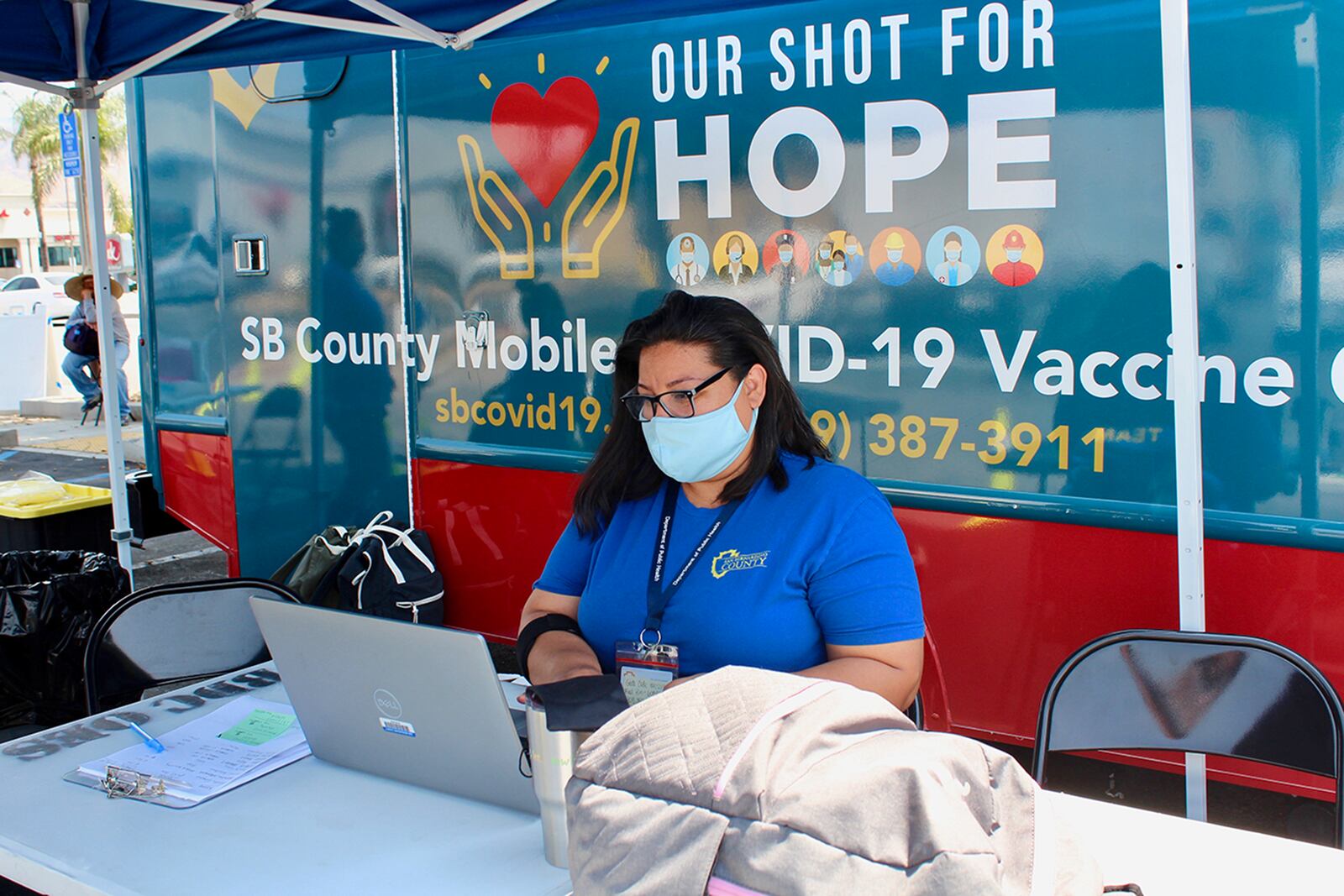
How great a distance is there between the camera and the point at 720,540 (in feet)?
6.73

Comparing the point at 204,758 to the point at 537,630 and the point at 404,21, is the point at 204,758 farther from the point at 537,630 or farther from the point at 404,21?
the point at 404,21

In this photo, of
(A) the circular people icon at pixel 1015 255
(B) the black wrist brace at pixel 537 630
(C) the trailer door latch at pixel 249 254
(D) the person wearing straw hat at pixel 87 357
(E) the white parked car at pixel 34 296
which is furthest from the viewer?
(E) the white parked car at pixel 34 296

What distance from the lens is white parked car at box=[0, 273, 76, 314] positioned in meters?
20.4

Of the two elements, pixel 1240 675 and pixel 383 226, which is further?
pixel 383 226

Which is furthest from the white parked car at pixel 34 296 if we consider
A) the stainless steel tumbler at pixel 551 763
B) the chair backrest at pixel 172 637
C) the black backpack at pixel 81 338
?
the stainless steel tumbler at pixel 551 763

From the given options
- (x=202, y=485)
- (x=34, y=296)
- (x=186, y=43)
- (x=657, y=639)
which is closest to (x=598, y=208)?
(x=186, y=43)

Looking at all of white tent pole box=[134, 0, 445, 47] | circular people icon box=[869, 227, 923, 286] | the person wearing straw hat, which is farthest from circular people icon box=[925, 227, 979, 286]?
the person wearing straw hat

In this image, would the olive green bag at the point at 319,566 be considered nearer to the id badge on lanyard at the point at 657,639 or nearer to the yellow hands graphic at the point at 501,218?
the yellow hands graphic at the point at 501,218

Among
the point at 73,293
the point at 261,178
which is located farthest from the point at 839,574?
the point at 73,293

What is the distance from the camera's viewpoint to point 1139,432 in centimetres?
255

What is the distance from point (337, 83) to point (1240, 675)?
126 inches

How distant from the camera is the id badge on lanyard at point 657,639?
1852 mm

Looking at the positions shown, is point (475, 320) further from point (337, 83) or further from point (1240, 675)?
point (1240, 675)

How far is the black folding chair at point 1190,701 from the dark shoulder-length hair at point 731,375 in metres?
0.63
